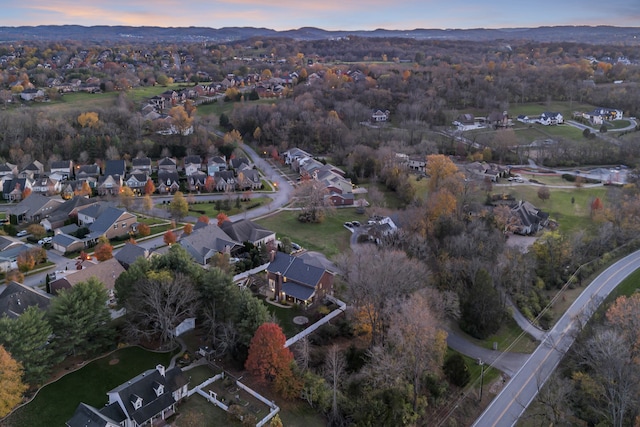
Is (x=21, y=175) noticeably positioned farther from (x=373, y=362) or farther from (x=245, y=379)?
(x=373, y=362)

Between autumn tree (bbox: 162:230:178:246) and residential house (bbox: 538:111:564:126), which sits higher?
residential house (bbox: 538:111:564:126)

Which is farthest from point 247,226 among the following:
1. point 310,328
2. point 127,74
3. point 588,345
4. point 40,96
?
point 127,74

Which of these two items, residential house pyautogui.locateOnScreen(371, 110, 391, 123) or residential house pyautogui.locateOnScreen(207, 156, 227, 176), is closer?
residential house pyautogui.locateOnScreen(207, 156, 227, 176)

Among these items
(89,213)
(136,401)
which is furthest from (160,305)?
(89,213)

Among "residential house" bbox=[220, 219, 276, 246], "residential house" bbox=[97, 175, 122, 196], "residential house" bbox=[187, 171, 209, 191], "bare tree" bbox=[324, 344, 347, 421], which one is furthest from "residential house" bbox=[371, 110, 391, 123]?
"bare tree" bbox=[324, 344, 347, 421]

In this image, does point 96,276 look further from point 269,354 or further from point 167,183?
point 167,183

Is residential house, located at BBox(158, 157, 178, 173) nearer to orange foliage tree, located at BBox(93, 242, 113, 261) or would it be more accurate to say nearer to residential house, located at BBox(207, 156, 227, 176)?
residential house, located at BBox(207, 156, 227, 176)

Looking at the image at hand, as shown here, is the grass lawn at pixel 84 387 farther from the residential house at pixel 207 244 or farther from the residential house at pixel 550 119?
the residential house at pixel 550 119
